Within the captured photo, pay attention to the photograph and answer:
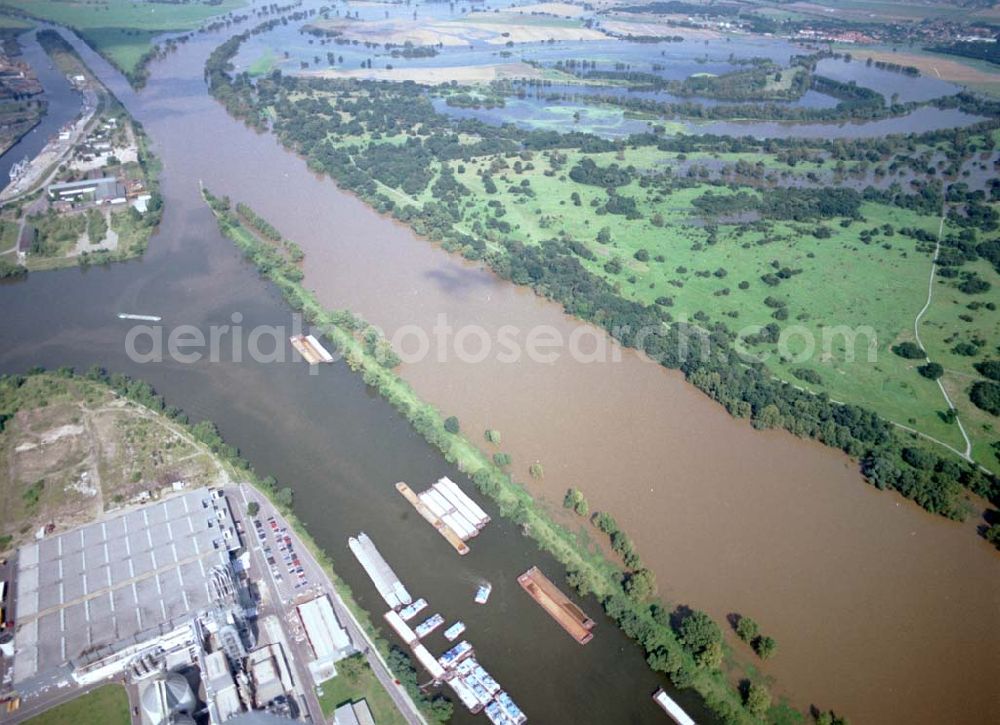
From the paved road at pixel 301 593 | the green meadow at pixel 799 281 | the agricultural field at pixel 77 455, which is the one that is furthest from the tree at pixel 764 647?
the agricultural field at pixel 77 455

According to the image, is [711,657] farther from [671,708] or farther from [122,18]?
[122,18]

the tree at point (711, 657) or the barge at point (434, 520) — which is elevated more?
the barge at point (434, 520)

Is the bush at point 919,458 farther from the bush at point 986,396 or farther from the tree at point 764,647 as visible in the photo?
the tree at point 764,647

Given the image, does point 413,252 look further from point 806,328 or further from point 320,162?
point 806,328

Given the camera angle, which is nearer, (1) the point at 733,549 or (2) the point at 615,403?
(1) the point at 733,549

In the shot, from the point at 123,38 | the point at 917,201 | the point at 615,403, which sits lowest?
the point at 615,403

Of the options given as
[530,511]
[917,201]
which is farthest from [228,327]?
[917,201]

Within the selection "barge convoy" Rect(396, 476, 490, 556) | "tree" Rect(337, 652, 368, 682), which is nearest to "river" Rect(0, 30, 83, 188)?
"barge convoy" Rect(396, 476, 490, 556)
